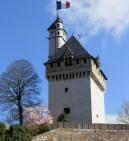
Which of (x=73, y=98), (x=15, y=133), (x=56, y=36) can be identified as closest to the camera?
(x=15, y=133)

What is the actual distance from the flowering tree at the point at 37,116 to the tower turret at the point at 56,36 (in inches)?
409

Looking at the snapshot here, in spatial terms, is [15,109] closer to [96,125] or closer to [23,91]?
[23,91]

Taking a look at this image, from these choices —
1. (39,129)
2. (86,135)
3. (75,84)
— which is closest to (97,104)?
Answer: (75,84)

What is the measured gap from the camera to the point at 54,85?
49.9 metres

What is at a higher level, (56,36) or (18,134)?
(56,36)

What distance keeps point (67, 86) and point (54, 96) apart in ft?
7.58

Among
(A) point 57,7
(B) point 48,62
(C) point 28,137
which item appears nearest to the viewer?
(C) point 28,137

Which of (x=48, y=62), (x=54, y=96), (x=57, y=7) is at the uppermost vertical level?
(x=57, y=7)

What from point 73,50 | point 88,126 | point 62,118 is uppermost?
point 73,50

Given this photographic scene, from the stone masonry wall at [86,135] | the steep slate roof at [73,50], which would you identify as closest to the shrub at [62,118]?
the steep slate roof at [73,50]

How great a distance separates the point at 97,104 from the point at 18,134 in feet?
66.5

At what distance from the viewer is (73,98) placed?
4816 cm

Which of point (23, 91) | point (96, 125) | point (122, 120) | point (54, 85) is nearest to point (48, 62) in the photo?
point (54, 85)

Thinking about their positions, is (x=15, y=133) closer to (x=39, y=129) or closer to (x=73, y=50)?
(x=39, y=129)
